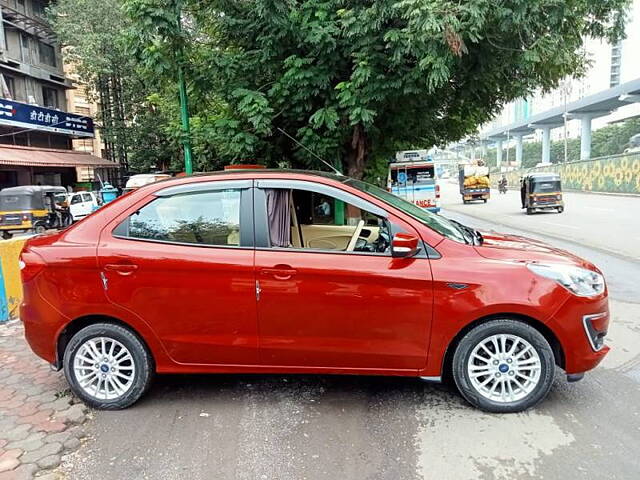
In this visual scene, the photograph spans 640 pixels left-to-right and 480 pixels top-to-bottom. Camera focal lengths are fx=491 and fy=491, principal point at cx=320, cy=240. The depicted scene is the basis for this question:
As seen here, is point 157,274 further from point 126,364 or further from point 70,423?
point 70,423

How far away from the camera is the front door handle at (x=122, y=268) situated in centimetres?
353

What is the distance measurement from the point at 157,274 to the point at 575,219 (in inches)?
723

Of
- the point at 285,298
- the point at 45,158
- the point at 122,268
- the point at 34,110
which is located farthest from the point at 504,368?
the point at 34,110

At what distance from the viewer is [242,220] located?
3576 mm

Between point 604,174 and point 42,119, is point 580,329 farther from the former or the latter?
point 604,174

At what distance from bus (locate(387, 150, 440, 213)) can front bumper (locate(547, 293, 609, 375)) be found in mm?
15729

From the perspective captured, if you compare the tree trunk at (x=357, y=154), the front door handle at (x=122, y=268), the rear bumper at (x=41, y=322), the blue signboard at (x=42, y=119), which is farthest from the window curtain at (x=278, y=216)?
the blue signboard at (x=42, y=119)

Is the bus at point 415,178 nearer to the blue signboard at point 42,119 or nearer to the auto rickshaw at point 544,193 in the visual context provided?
the auto rickshaw at point 544,193

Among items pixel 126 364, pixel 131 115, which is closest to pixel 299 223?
pixel 126 364

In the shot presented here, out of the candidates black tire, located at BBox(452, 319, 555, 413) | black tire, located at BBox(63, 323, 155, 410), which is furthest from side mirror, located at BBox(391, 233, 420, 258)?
black tire, located at BBox(63, 323, 155, 410)

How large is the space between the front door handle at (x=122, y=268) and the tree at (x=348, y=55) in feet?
15.6

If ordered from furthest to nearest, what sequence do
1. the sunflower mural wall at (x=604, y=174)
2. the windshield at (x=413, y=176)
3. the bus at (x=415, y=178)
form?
the sunflower mural wall at (x=604, y=174)
the windshield at (x=413, y=176)
the bus at (x=415, y=178)

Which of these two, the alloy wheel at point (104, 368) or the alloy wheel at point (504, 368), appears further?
the alloy wheel at point (104, 368)

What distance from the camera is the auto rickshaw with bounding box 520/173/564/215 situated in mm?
21688
